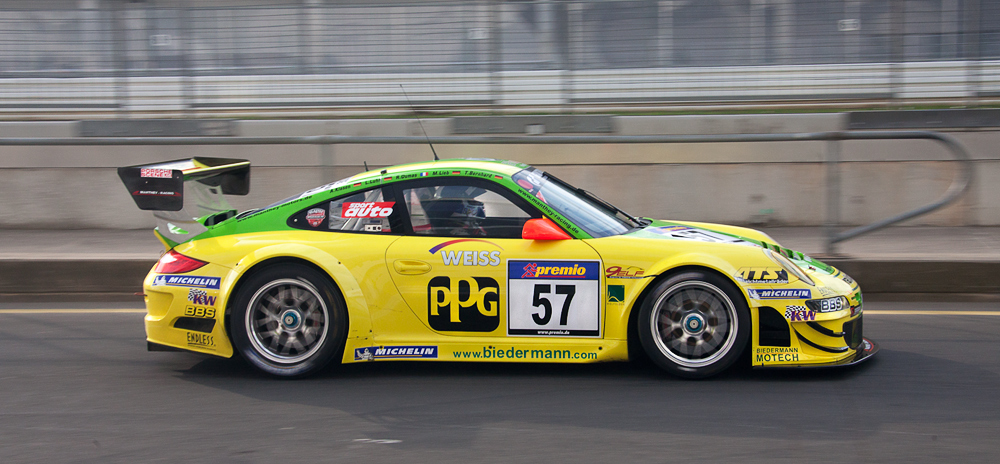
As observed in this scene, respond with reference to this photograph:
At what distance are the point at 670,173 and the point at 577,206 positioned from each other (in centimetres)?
394

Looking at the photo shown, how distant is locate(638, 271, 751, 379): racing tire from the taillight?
255cm

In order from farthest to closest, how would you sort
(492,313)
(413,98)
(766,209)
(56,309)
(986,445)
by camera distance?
(413,98)
(766,209)
(56,309)
(492,313)
(986,445)

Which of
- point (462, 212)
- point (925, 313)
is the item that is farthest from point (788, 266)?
point (925, 313)

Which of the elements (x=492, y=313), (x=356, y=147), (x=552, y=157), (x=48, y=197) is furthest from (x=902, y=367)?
(x=48, y=197)

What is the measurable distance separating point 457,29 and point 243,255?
4946 mm

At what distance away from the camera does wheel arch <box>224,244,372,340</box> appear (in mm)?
4812

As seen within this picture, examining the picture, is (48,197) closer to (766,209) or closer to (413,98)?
(413,98)

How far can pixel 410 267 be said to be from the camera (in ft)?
15.7

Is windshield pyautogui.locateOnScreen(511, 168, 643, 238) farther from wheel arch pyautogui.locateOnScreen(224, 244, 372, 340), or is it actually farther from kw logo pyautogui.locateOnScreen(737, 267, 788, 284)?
wheel arch pyautogui.locateOnScreen(224, 244, 372, 340)

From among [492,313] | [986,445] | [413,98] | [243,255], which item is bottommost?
[986,445]

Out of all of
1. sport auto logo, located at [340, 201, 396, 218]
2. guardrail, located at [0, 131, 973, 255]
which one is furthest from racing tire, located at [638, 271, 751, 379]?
guardrail, located at [0, 131, 973, 255]

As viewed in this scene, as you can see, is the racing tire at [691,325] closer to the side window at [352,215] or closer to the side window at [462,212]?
the side window at [462,212]

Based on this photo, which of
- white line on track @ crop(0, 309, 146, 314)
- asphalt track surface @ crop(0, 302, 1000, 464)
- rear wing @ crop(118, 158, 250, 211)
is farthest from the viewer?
white line on track @ crop(0, 309, 146, 314)

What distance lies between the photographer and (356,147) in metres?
9.00
